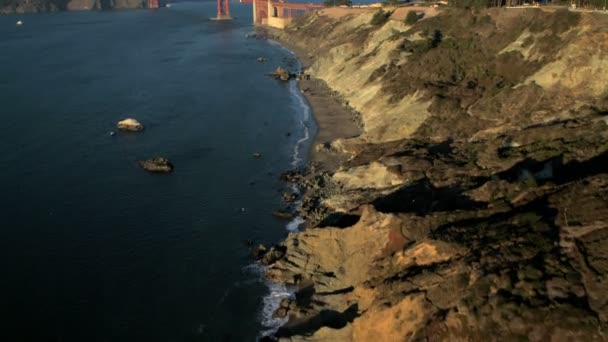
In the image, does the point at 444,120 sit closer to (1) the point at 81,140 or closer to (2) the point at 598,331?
(2) the point at 598,331

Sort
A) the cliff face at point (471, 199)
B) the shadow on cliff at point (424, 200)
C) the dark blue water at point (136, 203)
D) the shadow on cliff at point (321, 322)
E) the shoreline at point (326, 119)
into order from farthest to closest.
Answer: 1. the shoreline at point (326, 119)
2. the shadow on cliff at point (424, 200)
3. the dark blue water at point (136, 203)
4. the shadow on cliff at point (321, 322)
5. the cliff face at point (471, 199)

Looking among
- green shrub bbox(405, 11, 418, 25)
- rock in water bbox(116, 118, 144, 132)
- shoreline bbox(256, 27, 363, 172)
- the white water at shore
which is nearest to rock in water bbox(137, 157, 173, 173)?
rock in water bbox(116, 118, 144, 132)

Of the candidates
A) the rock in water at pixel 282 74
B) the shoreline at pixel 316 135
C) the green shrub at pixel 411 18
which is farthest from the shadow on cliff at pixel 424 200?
the rock in water at pixel 282 74

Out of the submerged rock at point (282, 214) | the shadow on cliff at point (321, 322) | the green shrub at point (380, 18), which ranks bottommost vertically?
the shadow on cliff at point (321, 322)

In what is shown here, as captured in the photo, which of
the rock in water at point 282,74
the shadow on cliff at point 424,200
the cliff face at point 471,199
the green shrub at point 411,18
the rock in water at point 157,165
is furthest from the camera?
the rock in water at point 282,74

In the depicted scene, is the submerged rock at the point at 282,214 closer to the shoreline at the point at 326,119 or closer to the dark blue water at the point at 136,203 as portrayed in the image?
the dark blue water at the point at 136,203

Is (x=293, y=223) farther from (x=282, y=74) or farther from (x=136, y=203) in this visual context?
(x=282, y=74)

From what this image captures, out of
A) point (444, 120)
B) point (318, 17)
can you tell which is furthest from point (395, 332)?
point (318, 17)
